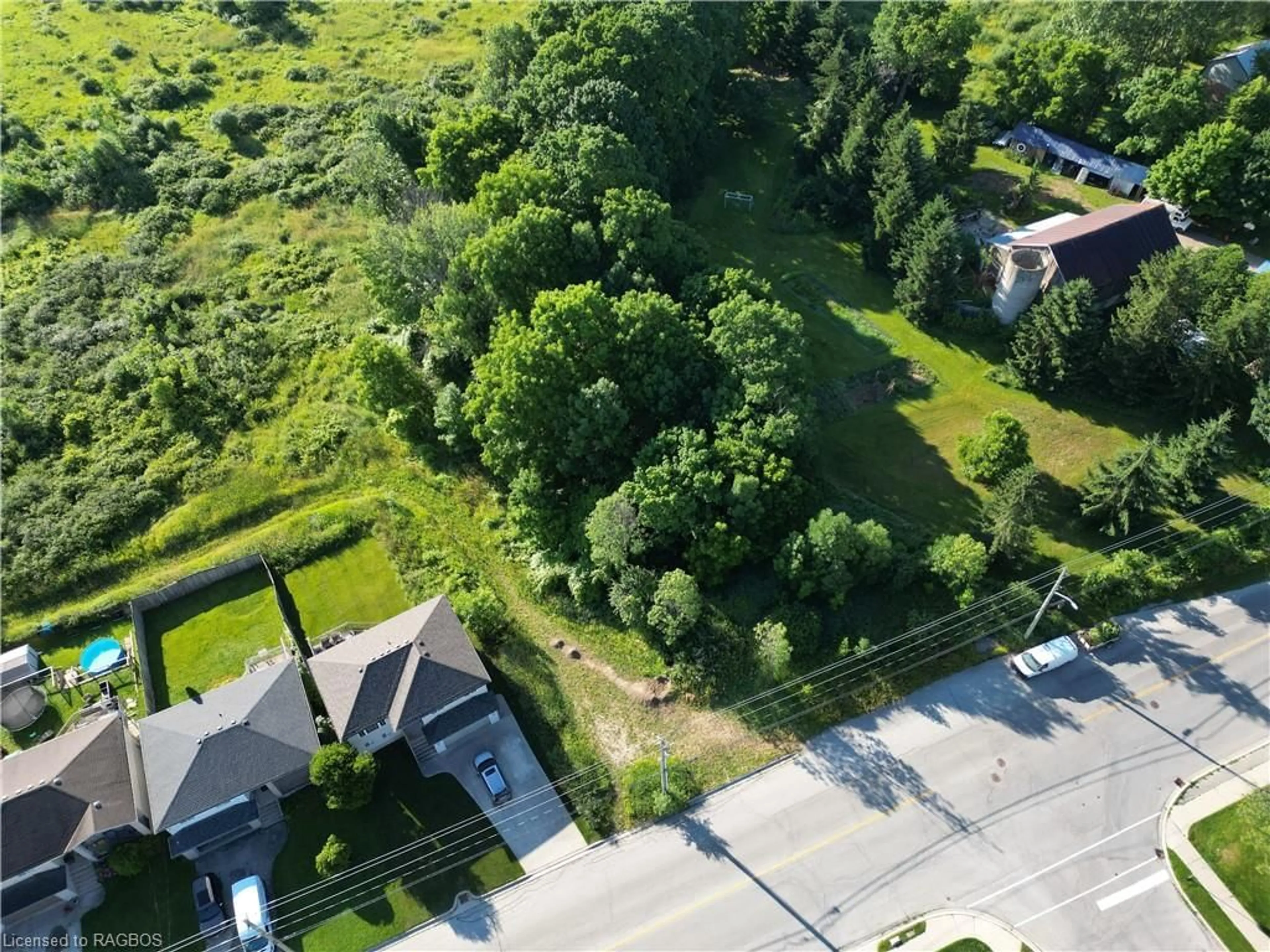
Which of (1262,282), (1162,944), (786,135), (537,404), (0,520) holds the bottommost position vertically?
(1162,944)

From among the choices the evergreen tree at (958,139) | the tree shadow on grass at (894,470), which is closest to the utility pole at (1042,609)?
the tree shadow on grass at (894,470)

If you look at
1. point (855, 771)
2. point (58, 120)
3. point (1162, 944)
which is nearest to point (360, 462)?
point (855, 771)

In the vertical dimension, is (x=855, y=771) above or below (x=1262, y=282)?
below

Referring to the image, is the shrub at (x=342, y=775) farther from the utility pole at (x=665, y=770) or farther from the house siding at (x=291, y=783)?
the utility pole at (x=665, y=770)

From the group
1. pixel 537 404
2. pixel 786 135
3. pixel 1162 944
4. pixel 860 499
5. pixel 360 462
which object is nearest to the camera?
pixel 1162 944

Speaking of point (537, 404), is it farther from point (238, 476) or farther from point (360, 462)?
point (238, 476)

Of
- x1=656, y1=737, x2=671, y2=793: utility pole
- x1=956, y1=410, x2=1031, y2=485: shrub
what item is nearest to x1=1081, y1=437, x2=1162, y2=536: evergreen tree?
x1=956, y1=410, x2=1031, y2=485: shrub

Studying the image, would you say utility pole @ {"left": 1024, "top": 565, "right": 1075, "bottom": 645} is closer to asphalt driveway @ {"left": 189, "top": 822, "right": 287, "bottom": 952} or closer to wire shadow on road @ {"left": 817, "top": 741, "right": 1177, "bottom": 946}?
wire shadow on road @ {"left": 817, "top": 741, "right": 1177, "bottom": 946}
